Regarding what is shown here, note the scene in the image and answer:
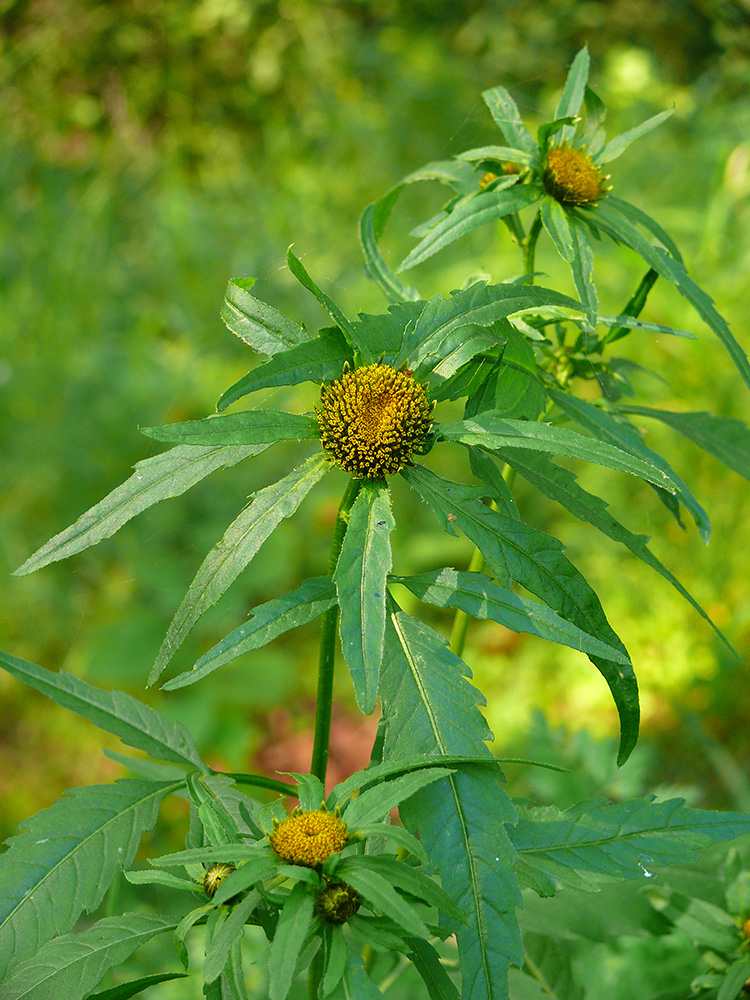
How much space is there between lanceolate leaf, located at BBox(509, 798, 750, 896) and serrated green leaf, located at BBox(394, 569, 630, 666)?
180 mm

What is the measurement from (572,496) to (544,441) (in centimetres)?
7

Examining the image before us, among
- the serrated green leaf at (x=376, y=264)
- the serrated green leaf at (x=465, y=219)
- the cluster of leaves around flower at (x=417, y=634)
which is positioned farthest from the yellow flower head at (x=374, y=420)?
the serrated green leaf at (x=376, y=264)

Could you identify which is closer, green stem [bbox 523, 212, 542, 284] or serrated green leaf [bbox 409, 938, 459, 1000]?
serrated green leaf [bbox 409, 938, 459, 1000]

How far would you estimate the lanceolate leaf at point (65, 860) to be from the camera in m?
0.66

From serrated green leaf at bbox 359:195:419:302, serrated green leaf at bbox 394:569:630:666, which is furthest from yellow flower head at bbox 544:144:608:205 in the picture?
serrated green leaf at bbox 394:569:630:666

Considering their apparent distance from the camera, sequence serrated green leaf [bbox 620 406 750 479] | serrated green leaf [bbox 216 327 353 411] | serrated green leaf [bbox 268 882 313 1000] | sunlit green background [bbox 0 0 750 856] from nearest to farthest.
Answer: serrated green leaf [bbox 268 882 313 1000], serrated green leaf [bbox 216 327 353 411], serrated green leaf [bbox 620 406 750 479], sunlit green background [bbox 0 0 750 856]

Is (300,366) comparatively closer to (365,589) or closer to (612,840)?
(365,589)

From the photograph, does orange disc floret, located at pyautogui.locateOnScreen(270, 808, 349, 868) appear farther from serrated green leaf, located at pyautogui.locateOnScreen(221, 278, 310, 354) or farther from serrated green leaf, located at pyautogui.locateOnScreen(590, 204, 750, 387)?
serrated green leaf, located at pyautogui.locateOnScreen(590, 204, 750, 387)

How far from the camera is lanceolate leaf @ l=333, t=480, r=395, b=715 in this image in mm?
570

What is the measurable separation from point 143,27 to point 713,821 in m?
4.89

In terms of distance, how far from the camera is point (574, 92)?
0.84 m

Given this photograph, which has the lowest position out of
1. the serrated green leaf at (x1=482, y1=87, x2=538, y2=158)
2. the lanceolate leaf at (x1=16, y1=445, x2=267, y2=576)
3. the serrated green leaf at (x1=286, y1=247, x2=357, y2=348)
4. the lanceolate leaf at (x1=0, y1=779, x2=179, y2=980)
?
the lanceolate leaf at (x1=0, y1=779, x2=179, y2=980)

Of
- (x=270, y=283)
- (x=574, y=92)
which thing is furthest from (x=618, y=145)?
(x=270, y=283)

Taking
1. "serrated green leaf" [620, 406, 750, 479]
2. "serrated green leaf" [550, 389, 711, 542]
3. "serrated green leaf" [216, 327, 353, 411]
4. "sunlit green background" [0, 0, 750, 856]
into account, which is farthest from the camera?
"sunlit green background" [0, 0, 750, 856]
